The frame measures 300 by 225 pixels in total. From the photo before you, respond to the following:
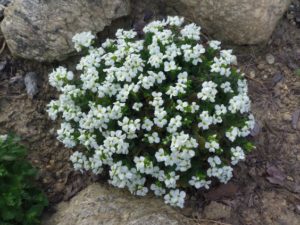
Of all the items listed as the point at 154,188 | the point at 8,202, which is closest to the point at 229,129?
the point at 154,188

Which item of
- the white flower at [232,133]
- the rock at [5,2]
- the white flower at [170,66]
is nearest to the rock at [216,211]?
the white flower at [232,133]

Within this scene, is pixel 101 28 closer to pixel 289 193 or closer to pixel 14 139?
pixel 14 139

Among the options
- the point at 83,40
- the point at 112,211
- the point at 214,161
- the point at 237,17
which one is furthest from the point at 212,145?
the point at 237,17

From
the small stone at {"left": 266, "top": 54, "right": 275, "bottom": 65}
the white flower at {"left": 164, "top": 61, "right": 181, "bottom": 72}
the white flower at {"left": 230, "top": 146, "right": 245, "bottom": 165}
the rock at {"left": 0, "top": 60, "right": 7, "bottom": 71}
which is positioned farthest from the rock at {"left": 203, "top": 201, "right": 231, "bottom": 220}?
the rock at {"left": 0, "top": 60, "right": 7, "bottom": 71}

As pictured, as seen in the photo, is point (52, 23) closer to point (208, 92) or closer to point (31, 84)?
point (31, 84)

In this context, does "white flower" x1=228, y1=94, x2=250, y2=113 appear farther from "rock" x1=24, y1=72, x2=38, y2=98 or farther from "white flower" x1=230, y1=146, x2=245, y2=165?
"rock" x1=24, y1=72, x2=38, y2=98

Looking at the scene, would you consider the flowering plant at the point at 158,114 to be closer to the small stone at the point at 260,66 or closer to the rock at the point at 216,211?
the rock at the point at 216,211
